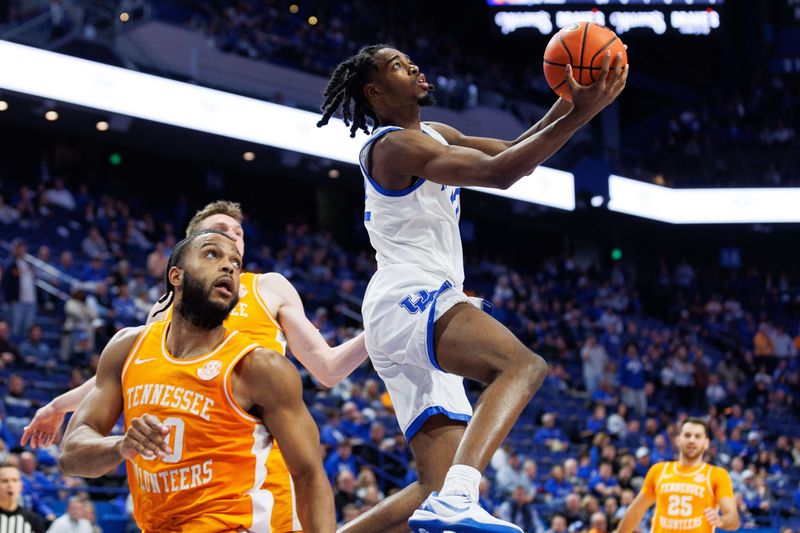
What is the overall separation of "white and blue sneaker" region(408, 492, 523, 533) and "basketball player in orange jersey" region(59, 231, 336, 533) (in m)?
0.33

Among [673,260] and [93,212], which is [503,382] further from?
[673,260]

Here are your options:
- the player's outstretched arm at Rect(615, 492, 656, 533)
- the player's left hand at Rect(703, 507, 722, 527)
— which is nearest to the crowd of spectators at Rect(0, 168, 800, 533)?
the player's outstretched arm at Rect(615, 492, 656, 533)

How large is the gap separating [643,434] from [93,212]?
1055cm

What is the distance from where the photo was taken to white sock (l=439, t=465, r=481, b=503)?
4.06 m

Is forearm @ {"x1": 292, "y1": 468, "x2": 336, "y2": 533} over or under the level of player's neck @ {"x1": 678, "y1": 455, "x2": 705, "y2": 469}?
over

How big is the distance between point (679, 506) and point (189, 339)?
19.3 feet

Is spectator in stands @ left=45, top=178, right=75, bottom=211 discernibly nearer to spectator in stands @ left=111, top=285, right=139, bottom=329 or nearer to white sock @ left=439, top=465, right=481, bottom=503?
spectator in stands @ left=111, top=285, right=139, bottom=329

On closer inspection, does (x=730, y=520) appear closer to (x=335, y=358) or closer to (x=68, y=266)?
(x=335, y=358)

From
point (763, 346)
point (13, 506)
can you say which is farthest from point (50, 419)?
point (763, 346)

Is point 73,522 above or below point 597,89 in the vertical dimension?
below

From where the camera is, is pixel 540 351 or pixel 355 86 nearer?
pixel 355 86

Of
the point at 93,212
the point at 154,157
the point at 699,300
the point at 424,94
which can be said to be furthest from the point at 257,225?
the point at 424,94

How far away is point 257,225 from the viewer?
84.2 feet

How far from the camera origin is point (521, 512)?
14.0 metres
